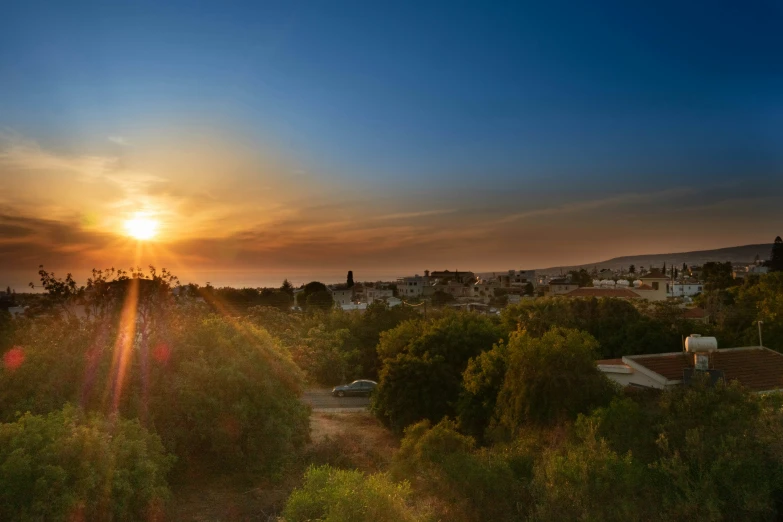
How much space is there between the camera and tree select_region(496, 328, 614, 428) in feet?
39.1

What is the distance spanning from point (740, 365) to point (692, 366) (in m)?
3.22

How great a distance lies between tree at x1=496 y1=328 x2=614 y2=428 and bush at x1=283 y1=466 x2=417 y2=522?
19.8 feet

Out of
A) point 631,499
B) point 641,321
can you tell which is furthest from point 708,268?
point 631,499

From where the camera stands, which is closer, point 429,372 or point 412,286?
point 429,372

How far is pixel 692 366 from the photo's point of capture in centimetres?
1300

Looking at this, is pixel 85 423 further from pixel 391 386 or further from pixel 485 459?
pixel 391 386

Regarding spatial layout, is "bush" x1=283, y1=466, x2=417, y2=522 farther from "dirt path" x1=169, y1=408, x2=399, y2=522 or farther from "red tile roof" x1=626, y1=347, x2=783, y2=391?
"red tile roof" x1=626, y1=347, x2=783, y2=391

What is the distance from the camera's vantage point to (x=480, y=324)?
20000 mm

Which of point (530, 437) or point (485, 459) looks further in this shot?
point (530, 437)

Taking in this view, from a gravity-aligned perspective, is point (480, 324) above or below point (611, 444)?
above

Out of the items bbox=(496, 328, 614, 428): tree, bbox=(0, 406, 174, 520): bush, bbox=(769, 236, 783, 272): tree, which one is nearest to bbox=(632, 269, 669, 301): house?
bbox=(769, 236, 783, 272): tree

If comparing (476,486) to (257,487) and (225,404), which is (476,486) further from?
(225,404)

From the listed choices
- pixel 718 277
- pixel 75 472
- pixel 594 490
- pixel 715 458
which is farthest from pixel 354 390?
pixel 718 277

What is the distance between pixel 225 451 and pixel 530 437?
697 centimetres
